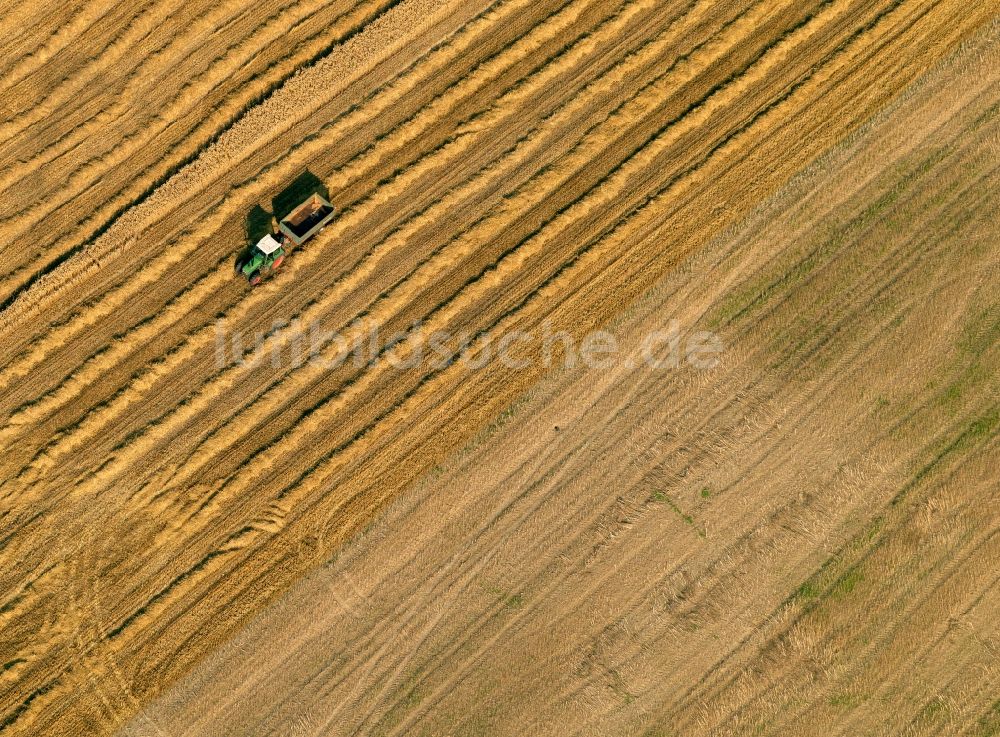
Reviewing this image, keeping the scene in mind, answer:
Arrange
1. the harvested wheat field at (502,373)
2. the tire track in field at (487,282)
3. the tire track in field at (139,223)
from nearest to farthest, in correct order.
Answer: the harvested wheat field at (502,373) → the tire track in field at (487,282) → the tire track in field at (139,223)

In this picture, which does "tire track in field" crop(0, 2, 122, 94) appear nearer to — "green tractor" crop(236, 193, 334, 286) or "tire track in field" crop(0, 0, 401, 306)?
"tire track in field" crop(0, 0, 401, 306)

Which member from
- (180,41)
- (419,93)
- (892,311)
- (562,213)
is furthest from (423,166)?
(892,311)

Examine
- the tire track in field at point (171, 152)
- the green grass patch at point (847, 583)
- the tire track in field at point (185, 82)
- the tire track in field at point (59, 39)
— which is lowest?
the green grass patch at point (847, 583)

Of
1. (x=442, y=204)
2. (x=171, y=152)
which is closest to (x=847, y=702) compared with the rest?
(x=442, y=204)

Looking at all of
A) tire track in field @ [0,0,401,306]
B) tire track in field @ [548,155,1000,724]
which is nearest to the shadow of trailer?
tire track in field @ [0,0,401,306]

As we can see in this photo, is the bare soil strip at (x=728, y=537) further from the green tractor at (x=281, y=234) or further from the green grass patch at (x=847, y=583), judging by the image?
the green tractor at (x=281, y=234)

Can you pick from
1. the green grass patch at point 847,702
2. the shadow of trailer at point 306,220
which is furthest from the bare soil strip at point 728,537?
Answer: the shadow of trailer at point 306,220

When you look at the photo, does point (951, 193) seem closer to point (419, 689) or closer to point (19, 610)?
point (419, 689)
